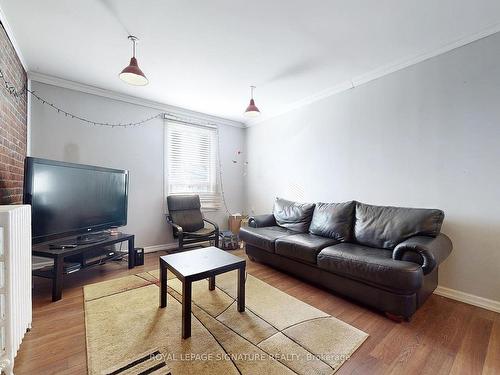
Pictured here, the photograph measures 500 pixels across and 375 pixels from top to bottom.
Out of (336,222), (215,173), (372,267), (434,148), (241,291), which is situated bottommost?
(241,291)

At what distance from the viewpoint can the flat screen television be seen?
2.11m

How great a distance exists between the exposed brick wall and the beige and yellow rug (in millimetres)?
1273

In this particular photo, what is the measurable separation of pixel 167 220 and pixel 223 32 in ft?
9.37

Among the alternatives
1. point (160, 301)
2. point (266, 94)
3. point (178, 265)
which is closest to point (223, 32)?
point (266, 94)

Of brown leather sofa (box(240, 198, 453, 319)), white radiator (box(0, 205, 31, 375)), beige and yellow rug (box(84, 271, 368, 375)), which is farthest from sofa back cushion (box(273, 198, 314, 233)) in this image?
white radiator (box(0, 205, 31, 375))

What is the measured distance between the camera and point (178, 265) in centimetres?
183

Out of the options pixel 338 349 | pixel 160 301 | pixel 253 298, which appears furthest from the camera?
pixel 253 298

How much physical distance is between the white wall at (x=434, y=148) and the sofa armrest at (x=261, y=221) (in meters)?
0.73

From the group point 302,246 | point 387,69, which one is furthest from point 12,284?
point 387,69

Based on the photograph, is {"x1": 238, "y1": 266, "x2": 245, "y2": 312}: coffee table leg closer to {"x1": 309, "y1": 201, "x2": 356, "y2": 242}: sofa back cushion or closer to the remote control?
{"x1": 309, "y1": 201, "x2": 356, "y2": 242}: sofa back cushion

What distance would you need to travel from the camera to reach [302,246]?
247cm

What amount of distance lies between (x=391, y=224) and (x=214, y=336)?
198cm

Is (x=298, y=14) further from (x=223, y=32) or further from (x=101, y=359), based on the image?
(x=101, y=359)

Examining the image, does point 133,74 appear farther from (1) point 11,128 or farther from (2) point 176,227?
(2) point 176,227
